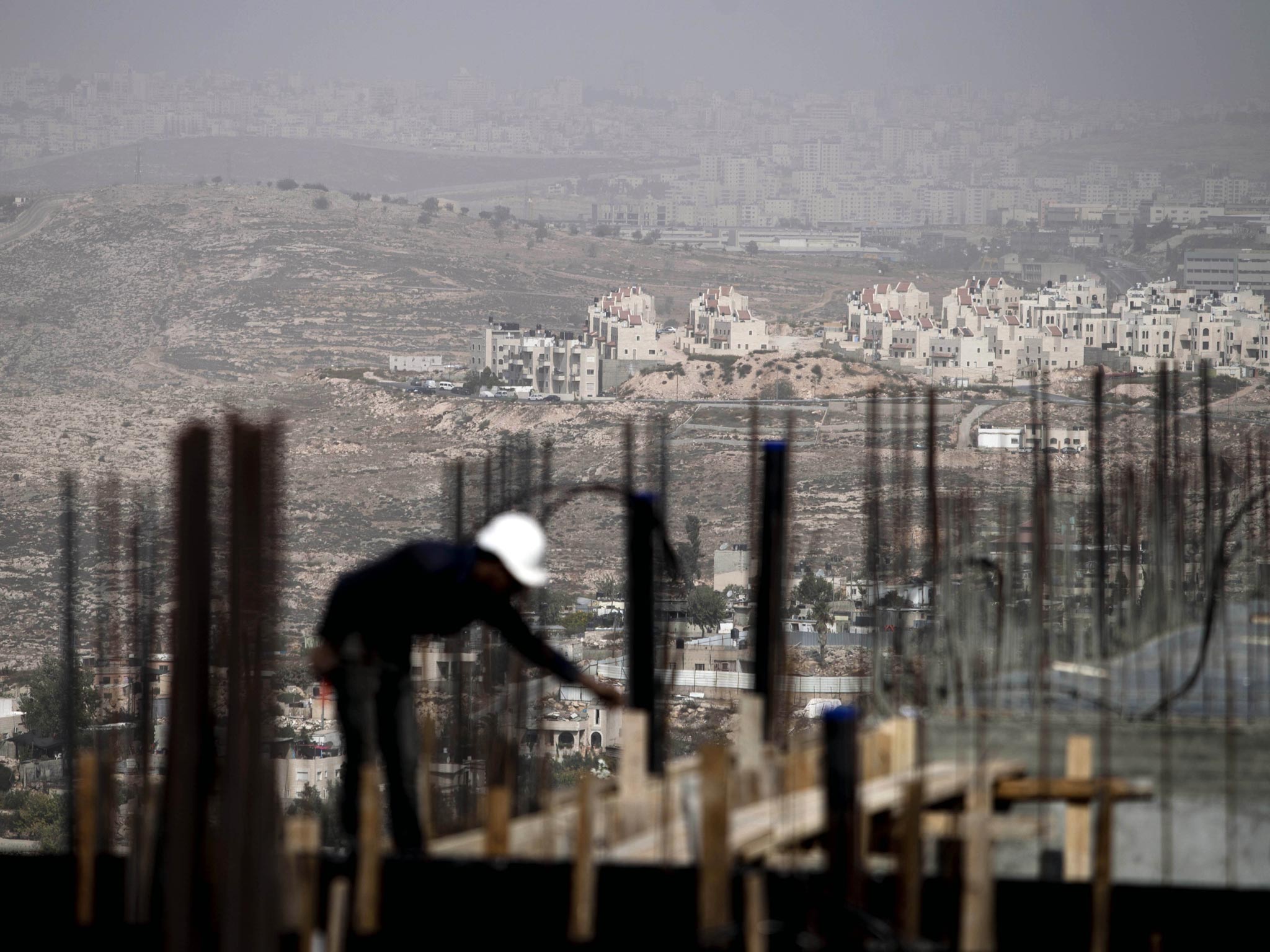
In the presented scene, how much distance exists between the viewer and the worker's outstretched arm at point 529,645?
4.99 meters

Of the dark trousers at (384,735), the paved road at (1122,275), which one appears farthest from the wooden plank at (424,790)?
the paved road at (1122,275)

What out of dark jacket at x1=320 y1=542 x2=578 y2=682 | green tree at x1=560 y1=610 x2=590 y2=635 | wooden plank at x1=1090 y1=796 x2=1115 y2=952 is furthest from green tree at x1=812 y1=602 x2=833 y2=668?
wooden plank at x1=1090 y1=796 x2=1115 y2=952

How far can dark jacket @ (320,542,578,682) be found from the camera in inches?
194

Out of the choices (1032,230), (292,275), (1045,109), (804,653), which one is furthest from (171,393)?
(1045,109)

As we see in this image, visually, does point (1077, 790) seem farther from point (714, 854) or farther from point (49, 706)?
point (49, 706)

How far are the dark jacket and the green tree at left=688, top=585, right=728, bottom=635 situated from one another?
40.5 metres

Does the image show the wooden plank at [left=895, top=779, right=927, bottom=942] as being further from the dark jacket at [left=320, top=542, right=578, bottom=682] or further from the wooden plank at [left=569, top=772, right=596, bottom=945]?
the dark jacket at [left=320, top=542, right=578, bottom=682]

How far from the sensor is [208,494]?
4004mm

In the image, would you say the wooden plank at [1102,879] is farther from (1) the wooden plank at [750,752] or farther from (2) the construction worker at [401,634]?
(2) the construction worker at [401,634]

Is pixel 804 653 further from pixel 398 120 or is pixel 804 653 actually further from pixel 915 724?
pixel 398 120

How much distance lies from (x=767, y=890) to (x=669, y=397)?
7755cm

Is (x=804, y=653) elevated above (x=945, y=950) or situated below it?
below

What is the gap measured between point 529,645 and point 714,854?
1079 millimetres

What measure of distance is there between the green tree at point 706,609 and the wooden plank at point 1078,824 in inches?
1584
